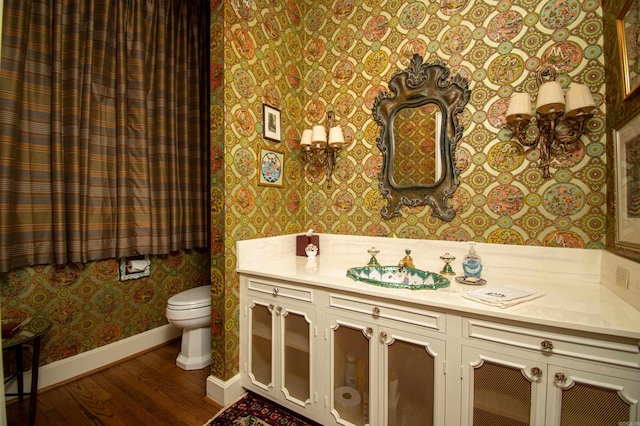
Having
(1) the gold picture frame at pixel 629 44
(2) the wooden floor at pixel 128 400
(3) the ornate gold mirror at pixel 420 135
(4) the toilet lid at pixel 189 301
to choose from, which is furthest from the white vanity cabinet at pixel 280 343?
(1) the gold picture frame at pixel 629 44

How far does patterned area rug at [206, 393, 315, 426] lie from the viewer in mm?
1609

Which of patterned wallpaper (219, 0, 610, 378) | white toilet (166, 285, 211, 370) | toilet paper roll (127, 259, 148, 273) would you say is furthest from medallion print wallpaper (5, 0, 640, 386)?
white toilet (166, 285, 211, 370)

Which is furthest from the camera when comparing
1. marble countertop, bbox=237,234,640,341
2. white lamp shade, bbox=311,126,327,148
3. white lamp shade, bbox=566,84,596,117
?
white lamp shade, bbox=311,126,327,148

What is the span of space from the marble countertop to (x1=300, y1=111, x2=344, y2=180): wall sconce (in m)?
0.66

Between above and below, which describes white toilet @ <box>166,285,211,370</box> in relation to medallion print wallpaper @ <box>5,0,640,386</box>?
below

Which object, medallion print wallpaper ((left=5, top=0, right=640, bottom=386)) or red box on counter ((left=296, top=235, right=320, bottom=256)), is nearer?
medallion print wallpaper ((left=5, top=0, right=640, bottom=386))

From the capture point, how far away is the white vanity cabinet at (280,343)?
1604 mm

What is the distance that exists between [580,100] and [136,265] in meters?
3.26

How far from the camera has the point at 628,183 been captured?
1.20 meters

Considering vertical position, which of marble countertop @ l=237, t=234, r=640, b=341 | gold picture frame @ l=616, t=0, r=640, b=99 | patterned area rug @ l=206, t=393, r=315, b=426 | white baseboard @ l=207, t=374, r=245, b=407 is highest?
gold picture frame @ l=616, t=0, r=640, b=99

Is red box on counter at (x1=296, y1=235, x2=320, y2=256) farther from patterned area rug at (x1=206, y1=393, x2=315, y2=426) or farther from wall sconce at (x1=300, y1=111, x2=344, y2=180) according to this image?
patterned area rug at (x1=206, y1=393, x2=315, y2=426)

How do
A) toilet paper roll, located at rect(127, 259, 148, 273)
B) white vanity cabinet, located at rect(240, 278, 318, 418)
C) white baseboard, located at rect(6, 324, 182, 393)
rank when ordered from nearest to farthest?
white vanity cabinet, located at rect(240, 278, 318, 418) → white baseboard, located at rect(6, 324, 182, 393) → toilet paper roll, located at rect(127, 259, 148, 273)

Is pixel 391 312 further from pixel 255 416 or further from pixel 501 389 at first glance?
pixel 255 416

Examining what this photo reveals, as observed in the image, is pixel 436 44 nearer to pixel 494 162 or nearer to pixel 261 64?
pixel 494 162
